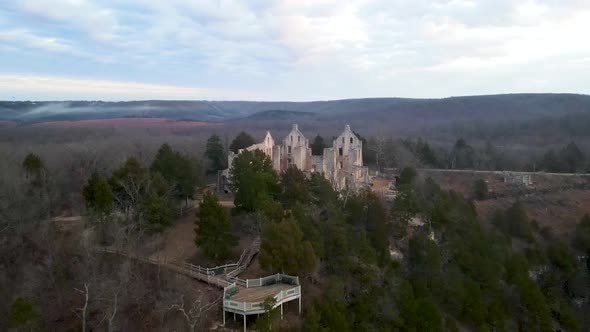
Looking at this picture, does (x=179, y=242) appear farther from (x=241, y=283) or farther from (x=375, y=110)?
(x=375, y=110)

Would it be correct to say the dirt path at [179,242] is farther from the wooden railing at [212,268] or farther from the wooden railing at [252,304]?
the wooden railing at [252,304]

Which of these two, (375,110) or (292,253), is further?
(375,110)

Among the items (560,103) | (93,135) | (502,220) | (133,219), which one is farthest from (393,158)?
(560,103)

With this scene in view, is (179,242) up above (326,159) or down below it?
below

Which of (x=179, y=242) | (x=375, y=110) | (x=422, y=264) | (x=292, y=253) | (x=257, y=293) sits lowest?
(x=422, y=264)

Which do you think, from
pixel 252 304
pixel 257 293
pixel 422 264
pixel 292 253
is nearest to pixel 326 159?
pixel 422 264

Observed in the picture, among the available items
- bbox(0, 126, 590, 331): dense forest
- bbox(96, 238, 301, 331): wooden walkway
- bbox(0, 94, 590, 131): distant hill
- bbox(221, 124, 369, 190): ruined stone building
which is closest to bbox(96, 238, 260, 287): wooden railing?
bbox(96, 238, 301, 331): wooden walkway

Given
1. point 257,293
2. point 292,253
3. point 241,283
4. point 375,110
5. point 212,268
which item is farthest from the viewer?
point 375,110
